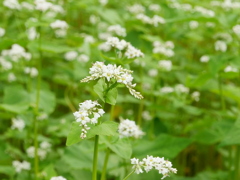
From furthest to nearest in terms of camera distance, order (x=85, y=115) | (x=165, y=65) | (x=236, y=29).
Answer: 1. (x=165, y=65)
2. (x=236, y=29)
3. (x=85, y=115)

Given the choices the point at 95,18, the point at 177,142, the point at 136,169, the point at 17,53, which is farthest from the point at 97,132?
the point at 95,18

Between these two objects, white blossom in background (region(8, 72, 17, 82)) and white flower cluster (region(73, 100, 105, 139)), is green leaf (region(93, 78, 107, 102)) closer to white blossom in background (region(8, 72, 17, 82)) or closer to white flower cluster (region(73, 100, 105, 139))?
white flower cluster (region(73, 100, 105, 139))

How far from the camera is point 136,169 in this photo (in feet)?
4.75

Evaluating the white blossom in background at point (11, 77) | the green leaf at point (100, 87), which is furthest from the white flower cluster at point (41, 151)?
the green leaf at point (100, 87)

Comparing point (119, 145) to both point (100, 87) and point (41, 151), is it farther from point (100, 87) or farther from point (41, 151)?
point (41, 151)

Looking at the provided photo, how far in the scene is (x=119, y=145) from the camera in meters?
1.87

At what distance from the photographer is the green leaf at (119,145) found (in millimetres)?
1814

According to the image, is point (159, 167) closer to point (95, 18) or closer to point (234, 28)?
point (234, 28)

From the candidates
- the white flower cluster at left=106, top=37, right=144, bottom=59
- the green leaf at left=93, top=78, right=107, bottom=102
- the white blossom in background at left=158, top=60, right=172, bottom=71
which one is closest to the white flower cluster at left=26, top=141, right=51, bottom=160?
the white blossom in background at left=158, top=60, right=172, bottom=71

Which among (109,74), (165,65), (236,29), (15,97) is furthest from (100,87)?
(165,65)

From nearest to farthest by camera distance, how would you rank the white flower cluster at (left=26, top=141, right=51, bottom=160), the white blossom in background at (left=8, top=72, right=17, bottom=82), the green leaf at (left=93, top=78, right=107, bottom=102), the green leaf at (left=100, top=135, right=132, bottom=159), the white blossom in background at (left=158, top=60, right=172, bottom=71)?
the green leaf at (left=93, top=78, right=107, bottom=102) < the green leaf at (left=100, top=135, right=132, bottom=159) < the white flower cluster at (left=26, top=141, right=51, bottom=160) < the white blossom in background at (left=158, top=60, right=172, bottom=71) < the white blossom in background at (left=8, top=72, right=17, bottom=82)

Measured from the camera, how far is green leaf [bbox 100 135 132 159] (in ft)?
5.95

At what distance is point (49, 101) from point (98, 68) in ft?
5.16

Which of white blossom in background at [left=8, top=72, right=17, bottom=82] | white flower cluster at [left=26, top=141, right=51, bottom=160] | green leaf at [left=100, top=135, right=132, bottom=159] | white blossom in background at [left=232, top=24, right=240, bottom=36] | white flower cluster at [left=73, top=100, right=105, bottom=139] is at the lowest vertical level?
white flower cluster at [left=73, top=100, right=105, bottom=139]
